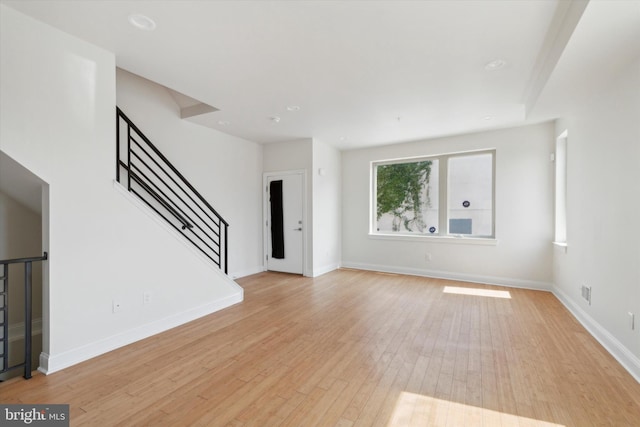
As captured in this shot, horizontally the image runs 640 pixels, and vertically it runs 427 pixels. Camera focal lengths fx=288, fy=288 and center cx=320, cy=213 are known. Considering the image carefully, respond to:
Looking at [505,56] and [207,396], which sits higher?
[505,56]

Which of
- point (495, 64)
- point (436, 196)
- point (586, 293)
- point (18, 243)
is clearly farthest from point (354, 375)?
point (436, 196)

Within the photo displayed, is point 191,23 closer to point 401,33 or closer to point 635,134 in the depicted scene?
point 401,33

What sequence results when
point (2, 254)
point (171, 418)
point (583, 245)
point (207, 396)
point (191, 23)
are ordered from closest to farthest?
point (171, 418)
point (207, 396)
point (191, 23)
point (2, 254)
point (583, 245)

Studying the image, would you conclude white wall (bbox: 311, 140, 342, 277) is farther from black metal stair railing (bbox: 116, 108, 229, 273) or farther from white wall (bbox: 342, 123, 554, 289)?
black metal stair railing (bbox: 116, 108, 229, 273)

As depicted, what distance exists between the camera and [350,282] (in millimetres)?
5113

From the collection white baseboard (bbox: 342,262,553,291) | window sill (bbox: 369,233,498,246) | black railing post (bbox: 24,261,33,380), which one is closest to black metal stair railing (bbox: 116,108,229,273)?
black railing post (bbox: 24,261,33,380)

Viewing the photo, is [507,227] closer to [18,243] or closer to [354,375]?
[354,375]

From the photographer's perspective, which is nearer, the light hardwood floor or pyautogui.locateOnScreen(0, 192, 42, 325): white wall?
the light hardwood floor

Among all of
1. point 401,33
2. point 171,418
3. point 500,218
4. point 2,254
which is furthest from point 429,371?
point 2,254

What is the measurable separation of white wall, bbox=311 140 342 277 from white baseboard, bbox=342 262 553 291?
0.67 m

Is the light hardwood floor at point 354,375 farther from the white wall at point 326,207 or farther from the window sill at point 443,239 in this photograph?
the white wall at point 326,207

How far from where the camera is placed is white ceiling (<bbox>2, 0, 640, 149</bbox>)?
1988mm

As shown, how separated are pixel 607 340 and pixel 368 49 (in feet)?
11.2

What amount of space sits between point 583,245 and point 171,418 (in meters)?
4.24
